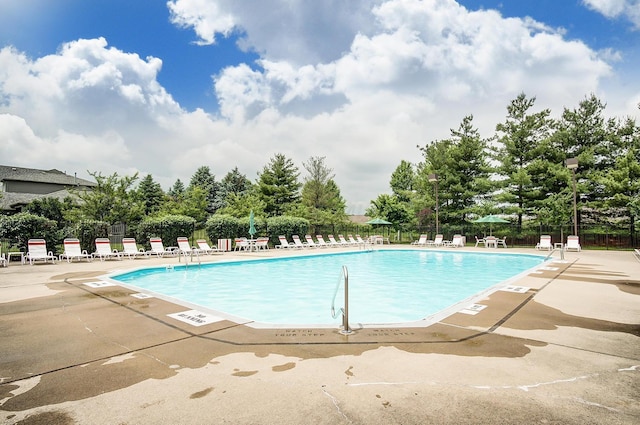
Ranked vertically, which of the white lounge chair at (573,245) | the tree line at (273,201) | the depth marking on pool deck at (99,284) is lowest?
the white lounge chair at (573,245)

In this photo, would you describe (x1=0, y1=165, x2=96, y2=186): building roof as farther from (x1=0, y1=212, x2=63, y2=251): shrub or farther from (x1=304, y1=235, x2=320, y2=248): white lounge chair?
(x1=304, y1=235, x2=320, y2=248): white lounge chair

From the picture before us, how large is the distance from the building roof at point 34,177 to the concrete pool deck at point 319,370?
1600 inches

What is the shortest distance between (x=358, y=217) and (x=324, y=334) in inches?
2702

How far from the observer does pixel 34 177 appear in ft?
129

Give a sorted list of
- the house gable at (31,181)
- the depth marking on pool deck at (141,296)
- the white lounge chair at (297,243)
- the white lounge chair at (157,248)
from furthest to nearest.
Result: the house gable at (31,181) → the white lounge chair at (297,243) → the white lounge chair at (157,248) → the depth marking on pool deck at (141,296)

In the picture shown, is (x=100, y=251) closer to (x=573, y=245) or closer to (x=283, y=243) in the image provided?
(x=283, y=243)

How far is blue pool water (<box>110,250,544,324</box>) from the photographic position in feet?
23.8

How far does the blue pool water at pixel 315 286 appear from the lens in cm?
725

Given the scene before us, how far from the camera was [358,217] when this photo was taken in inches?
2849

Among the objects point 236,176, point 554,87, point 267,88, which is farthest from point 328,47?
point 236,176

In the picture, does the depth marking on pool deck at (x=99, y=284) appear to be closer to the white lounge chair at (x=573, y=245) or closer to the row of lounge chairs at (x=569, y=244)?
the row of lounge chairs at (x=569, y=244)

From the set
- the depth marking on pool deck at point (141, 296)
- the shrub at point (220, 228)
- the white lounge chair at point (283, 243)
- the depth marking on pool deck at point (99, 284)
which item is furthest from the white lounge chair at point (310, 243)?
the depth marking on pool deck at point (141, 296)

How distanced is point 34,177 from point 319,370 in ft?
159

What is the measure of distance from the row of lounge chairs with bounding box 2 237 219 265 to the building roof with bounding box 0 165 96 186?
91.6 ft
